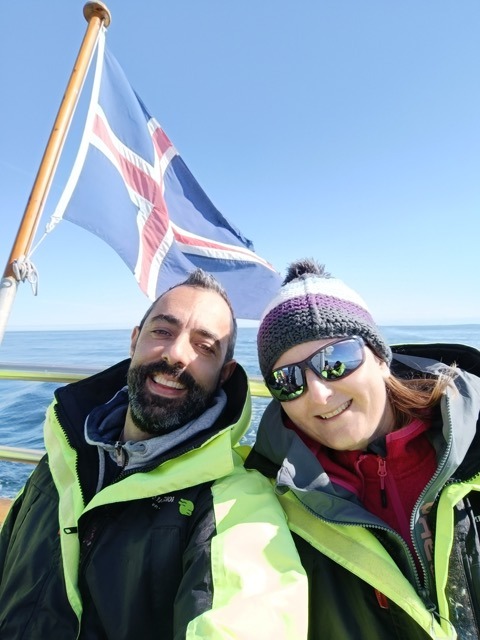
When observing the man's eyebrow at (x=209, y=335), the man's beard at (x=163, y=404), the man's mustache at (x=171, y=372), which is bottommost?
the man's beard at (x=163, y=404)

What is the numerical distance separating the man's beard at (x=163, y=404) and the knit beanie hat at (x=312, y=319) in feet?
1.17

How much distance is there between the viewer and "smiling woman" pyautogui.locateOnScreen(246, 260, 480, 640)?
1062 mm

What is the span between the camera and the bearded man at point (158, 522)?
0.95 m

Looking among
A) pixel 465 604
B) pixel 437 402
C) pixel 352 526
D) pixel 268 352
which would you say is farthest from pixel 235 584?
pixel 437 402

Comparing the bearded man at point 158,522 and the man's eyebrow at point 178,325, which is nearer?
the bearded man at point 158,522

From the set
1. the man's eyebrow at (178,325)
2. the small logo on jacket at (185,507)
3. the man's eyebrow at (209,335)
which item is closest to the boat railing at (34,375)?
the man's eyebrow at (178,325)

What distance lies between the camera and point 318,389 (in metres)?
1.34

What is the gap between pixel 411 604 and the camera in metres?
0.98

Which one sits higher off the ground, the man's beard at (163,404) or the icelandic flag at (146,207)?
the icelandic flag at (146,207)

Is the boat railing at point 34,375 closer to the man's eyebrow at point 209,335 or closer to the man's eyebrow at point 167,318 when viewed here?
the man's eyebrow at point 167,318

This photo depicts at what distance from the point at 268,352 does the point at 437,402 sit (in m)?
0.67

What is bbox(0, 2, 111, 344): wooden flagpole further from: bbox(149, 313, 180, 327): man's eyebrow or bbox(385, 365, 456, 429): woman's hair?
bbox(385, 365, 456, 429): woman's hair

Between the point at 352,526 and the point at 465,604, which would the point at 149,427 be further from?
the point at 465,604

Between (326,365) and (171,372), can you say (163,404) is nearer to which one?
(171,372)
